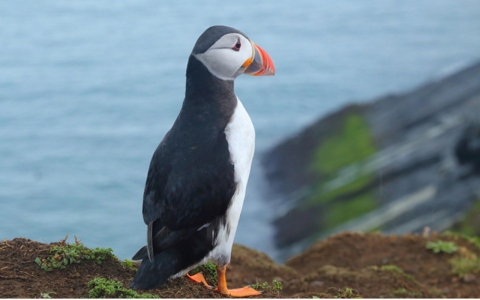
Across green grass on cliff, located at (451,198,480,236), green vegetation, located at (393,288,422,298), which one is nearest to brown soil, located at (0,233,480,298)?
green vegetation, located at (393,288,422,298)

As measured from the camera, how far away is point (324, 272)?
17.1 ft

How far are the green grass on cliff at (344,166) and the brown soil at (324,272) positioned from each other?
3.89 ft

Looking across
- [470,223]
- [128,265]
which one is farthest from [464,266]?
[128,265]

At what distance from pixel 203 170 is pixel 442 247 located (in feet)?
11.4

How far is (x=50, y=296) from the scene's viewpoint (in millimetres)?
3242

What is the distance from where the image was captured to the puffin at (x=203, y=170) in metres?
3.26

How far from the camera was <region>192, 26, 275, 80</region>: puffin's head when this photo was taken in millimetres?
3387

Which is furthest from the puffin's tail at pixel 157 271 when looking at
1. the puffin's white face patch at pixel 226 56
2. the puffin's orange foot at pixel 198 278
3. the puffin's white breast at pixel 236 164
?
the puffin's white face patch at pixel 226 56

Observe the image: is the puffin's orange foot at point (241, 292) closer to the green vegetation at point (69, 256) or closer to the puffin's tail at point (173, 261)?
the puffin's tail at point (173, 261)

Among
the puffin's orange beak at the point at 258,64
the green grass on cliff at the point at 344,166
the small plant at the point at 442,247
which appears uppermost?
the green grass on cliff at the point at 344,166

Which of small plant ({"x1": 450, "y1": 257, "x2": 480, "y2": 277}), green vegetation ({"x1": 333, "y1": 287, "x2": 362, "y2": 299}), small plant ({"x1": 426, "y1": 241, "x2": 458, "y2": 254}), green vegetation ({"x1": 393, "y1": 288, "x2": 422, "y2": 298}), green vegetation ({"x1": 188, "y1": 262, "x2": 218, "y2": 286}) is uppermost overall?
small plant ({"x1": 426, "y1": 241, "x2": 458, "y2": 254})

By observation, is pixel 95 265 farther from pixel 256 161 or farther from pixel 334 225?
pixel 334 225

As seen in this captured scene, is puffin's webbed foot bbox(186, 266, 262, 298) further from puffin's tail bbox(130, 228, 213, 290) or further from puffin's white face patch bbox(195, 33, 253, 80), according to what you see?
puffin's white face patch bbox(195, 33, 253, 80)

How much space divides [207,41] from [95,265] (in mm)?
1478
